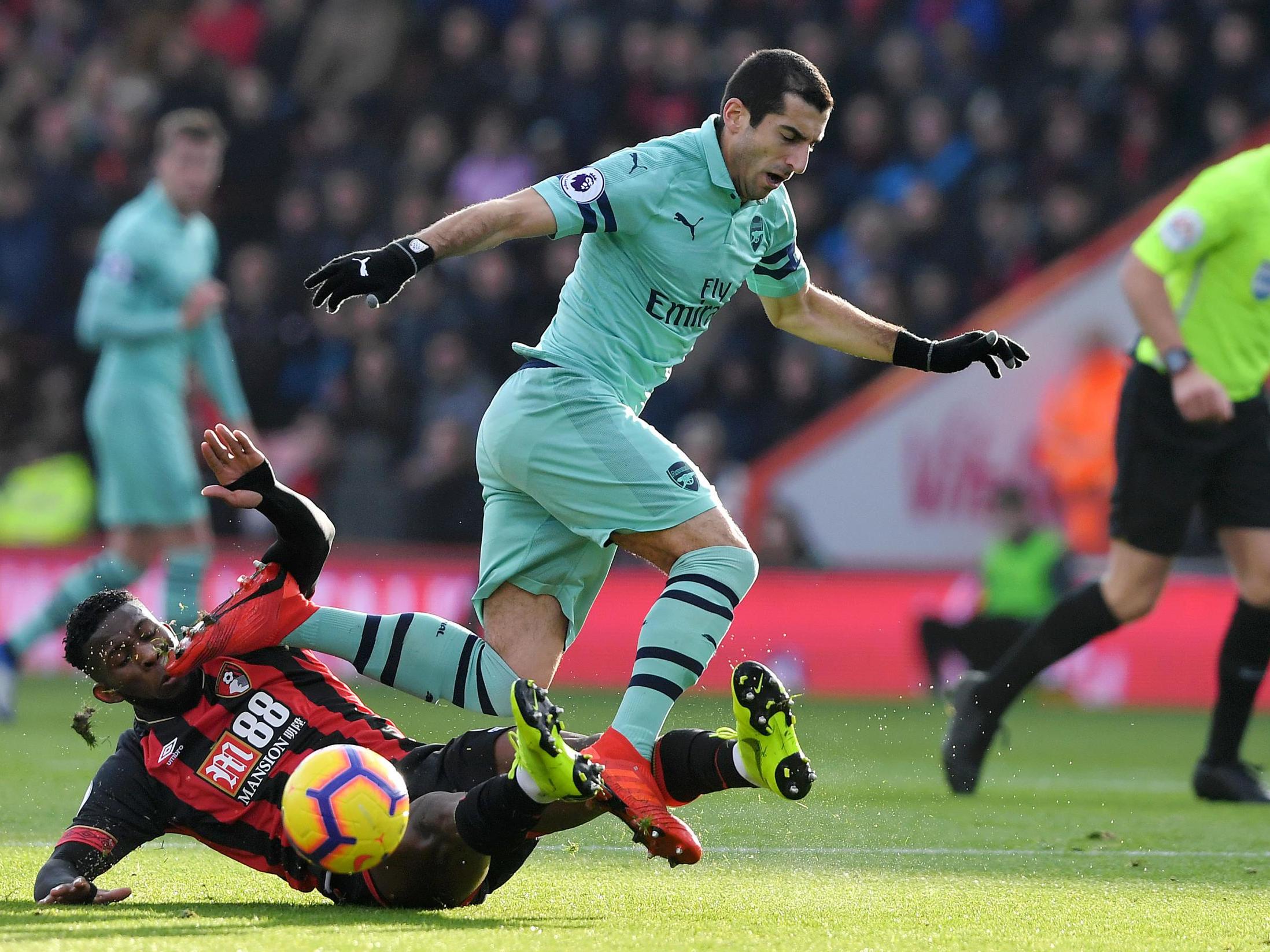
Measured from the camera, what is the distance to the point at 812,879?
4.80 metres

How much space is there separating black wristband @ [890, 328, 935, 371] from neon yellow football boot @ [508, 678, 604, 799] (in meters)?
1.86

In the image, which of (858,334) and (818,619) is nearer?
(858,334)

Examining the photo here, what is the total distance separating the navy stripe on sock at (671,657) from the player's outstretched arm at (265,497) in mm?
797

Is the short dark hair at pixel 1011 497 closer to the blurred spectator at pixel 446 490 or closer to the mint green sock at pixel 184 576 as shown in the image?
the blurred spectator at pixel 446 490

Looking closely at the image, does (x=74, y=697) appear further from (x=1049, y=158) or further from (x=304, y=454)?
(x=1049, y=158)

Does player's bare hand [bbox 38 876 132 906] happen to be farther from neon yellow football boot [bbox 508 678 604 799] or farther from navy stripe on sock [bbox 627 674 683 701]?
navy stripe on sock [bbox 627 674 683 701]

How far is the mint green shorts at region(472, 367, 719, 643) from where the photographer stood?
460cm

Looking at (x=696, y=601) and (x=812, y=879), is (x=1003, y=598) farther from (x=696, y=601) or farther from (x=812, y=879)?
(x=696, y=601)

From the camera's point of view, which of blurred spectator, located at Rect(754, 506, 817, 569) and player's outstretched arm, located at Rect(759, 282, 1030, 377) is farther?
blurred spectator, located at Rect(754, 506, 817, 569)

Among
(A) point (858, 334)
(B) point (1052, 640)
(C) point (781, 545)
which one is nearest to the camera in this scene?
(A) point (858, 334)

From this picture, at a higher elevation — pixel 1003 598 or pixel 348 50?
pixel 348 50

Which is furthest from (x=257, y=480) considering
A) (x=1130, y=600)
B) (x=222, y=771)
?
(x=1130, y=600)

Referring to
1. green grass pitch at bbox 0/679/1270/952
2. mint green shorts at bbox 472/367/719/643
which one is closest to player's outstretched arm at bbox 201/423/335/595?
mint green shorts at bbox 472/367/719/643

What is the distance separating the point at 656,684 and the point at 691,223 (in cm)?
119
